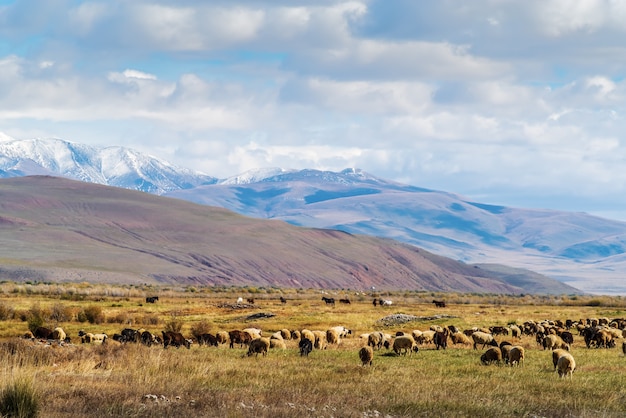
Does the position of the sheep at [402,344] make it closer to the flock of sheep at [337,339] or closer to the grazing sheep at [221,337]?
the flock of sheep at [337,339]

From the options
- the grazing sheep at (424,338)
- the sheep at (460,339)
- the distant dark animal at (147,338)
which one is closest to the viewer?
the distant dark animal at (147,338)

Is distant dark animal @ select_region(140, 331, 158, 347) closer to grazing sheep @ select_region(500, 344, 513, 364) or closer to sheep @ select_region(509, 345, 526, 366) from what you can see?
grazing sheep @ select_region(500, 344, 513, 364)

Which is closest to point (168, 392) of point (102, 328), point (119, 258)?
point (102, 328)

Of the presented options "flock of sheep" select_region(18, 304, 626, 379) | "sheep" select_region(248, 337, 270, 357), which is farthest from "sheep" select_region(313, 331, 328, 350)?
"sheep" select_region(248, 337, 270, 357)

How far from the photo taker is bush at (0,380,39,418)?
16062 mm

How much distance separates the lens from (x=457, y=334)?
3619cm

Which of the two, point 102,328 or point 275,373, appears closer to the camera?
point 275,373

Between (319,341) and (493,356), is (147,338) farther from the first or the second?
(493,356)

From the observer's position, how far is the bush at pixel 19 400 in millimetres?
16062

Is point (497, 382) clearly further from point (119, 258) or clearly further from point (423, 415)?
point (119, 258)

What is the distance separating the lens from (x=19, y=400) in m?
16.2

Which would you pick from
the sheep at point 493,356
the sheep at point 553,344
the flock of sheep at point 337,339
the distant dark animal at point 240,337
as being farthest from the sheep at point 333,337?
the sheep at point 493,356

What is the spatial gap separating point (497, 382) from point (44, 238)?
188 metres

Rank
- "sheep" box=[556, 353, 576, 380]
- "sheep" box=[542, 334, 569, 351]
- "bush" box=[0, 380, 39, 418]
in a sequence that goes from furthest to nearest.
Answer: "sheep" box=[542, 334, 569, 351]
"sheep" box=[556, 353, 576, 380]
"bush" box=[0, 380, 39, 418]
